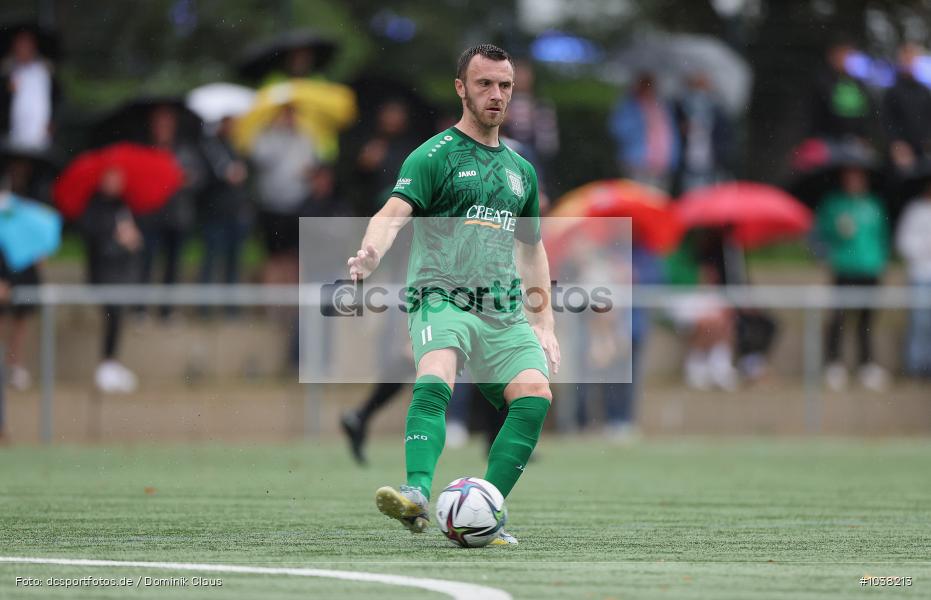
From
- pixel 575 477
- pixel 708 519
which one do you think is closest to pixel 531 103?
pixel 575 477

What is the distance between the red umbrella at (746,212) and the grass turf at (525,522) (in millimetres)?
3326

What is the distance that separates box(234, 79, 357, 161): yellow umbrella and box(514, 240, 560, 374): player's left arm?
8378 mm

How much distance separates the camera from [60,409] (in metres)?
14.2

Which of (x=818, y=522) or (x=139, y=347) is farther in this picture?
(x=139, y=347)

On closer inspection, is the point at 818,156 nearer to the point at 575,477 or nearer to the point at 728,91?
the point at 728,91

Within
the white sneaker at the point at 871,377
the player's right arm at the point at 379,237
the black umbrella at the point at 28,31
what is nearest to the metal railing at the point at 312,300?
the white sneaker at the point at 871,377

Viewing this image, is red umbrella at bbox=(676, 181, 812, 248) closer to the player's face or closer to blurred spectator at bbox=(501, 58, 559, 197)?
blurred spectator at bbox=(501, 58, 559, 197)

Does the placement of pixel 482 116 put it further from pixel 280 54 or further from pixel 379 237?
pixel 280 54

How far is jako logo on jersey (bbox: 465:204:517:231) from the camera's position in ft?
23.3

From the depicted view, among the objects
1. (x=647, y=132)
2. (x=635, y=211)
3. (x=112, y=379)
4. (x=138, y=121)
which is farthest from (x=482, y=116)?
(x=647, y=132)

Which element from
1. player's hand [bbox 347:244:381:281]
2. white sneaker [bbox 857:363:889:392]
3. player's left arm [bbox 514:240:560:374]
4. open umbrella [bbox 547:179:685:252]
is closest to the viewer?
player's hand [bbox 347:244:381:281]

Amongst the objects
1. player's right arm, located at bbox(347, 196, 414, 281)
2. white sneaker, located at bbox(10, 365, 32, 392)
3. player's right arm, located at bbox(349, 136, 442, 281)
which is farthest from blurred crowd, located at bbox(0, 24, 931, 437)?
player's right arm, located at bbox(347, 196, 414, 281)

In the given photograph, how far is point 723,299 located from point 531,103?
2.69 m

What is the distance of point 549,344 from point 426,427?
86 cm
